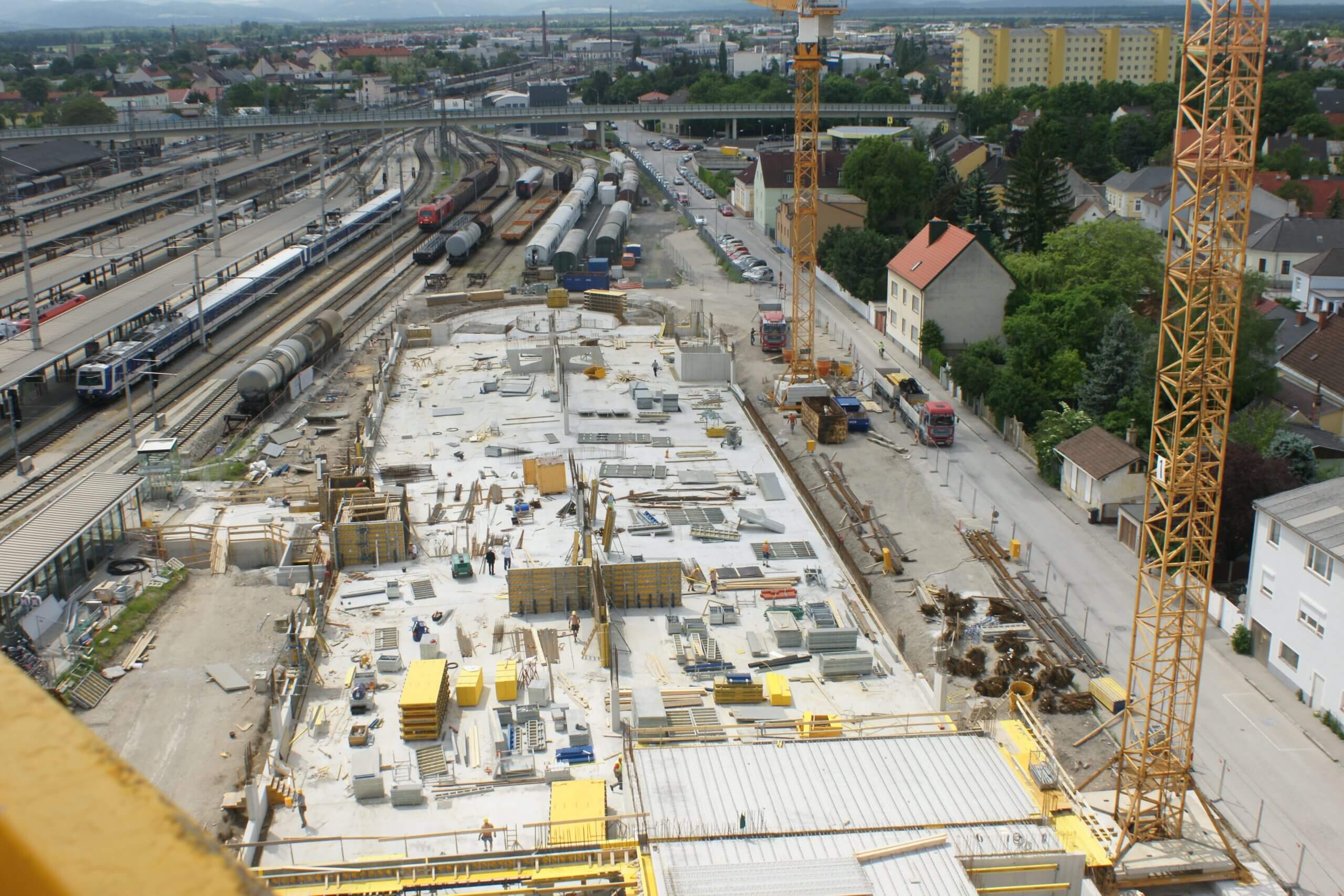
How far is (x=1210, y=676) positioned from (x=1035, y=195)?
139 feet

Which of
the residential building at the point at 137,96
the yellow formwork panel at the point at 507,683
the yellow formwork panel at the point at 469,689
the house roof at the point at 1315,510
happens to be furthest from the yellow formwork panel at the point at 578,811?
the residential building at the point at 137,96

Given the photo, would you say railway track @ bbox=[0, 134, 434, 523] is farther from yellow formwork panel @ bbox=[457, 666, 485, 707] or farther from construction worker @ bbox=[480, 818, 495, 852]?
construction worker @ bbox=[480, 818, 495, 852]

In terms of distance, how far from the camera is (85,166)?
3895 inches

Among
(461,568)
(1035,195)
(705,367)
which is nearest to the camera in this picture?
(461,568)

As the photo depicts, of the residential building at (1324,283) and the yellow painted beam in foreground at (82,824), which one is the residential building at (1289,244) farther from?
the yellow painted beam in foreground at (82,824)

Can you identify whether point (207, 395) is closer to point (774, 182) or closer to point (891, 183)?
point (891, 183)

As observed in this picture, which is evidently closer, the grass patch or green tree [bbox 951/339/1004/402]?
the grass patch

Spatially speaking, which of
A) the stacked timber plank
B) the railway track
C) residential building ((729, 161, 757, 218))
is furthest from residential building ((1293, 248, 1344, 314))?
the stacked timber plank

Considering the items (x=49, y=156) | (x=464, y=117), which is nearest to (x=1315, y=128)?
(x=464, y=117)

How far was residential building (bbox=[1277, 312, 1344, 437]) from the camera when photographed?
39875mm

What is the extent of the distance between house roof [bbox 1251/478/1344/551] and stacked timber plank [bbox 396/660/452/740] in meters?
17.5

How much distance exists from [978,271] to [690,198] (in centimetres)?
4572

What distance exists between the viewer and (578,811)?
19.9 m

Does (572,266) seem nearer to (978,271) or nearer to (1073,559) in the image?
(978,271)
